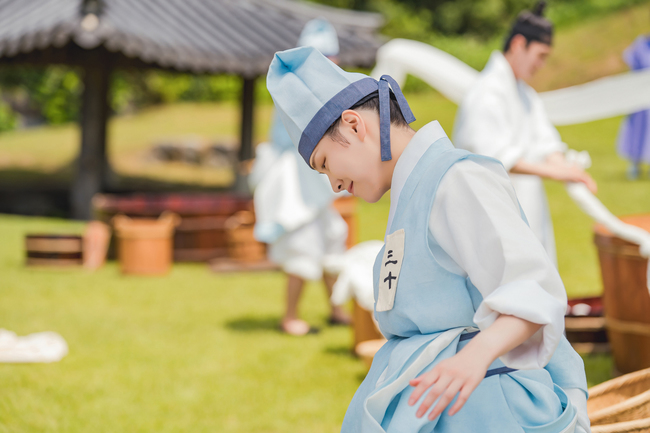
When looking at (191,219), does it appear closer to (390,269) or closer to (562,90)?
(562,90)

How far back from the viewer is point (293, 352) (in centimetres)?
408

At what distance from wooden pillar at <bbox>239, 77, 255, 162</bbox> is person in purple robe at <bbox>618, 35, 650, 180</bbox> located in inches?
217

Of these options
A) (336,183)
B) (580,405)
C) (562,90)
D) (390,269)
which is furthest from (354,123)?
(562,90)

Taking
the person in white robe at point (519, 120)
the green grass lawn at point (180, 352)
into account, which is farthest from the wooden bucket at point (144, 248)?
the person in white robe at point (519, 120)

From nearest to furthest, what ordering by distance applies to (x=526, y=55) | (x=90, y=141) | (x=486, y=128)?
(x=486, y=128), (x=526, y=55), (x=90, y=141)

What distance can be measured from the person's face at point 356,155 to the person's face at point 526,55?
1.96 meters

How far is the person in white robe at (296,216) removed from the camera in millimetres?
4398

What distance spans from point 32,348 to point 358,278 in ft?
→ 6.32

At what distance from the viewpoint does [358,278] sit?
12.6ft

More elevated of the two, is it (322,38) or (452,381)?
(322,38)

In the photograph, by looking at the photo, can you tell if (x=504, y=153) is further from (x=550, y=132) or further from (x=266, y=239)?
(x=266, y=239)

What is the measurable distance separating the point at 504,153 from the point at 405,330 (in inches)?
67.5

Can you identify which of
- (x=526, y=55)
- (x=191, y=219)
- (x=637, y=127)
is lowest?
(x=191, y=219)

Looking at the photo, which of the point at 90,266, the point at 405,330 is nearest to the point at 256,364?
the point at 405,330
